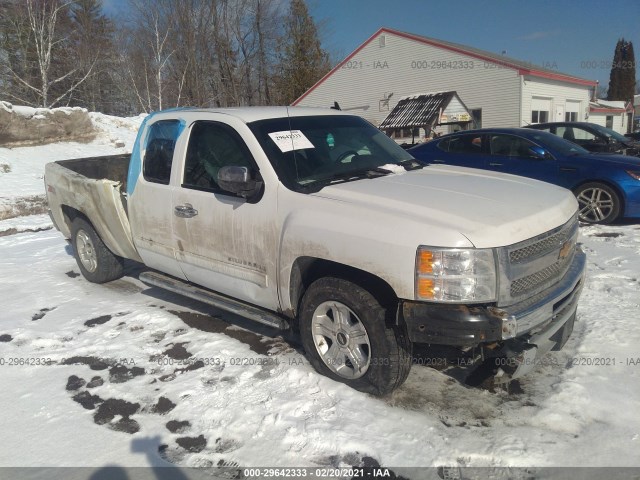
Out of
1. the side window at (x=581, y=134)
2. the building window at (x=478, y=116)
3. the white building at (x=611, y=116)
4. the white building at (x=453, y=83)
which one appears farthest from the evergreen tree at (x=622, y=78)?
the side window at (x=581, y=134)

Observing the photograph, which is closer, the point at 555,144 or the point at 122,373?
the point at 122,373

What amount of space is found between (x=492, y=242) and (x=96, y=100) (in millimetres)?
35925

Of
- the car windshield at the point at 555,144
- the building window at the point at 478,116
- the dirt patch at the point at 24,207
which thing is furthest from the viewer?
the building window at the point at 478,116

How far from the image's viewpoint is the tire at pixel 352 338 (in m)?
3.16

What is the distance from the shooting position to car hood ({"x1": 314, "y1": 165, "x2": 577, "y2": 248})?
9.55ft

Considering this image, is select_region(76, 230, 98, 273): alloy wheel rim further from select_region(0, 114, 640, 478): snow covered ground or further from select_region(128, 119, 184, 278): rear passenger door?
select_region(128, 119, 184, 278): rear passenger door

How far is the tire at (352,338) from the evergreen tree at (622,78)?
68.8 meters

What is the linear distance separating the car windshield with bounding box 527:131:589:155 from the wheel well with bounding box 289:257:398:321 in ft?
19.9

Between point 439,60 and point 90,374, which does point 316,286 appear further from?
point 439,60

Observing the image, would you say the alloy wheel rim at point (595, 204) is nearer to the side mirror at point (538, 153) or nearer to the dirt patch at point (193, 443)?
the side mirror at point (538, 153)

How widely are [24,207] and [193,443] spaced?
10223 mm

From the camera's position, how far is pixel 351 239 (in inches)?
122

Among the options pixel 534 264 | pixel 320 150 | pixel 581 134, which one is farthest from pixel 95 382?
pixel 581 134

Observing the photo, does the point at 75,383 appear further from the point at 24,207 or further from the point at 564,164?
the point at 24,207
